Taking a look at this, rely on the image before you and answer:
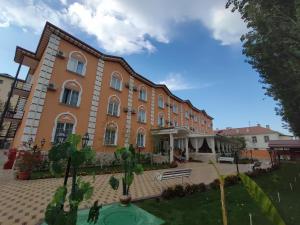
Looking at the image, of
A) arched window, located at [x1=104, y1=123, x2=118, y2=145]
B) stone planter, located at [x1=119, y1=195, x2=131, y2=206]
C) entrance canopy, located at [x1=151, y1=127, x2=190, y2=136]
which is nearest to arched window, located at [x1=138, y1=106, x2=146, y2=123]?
entrance canopy, located at [x1=151, y1=127, x2=190, y2=136]

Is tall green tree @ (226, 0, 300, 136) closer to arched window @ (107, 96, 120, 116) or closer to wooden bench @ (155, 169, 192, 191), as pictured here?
wooden bench @ (155, 169, 192, 191)

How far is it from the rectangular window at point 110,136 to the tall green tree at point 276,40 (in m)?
14.7

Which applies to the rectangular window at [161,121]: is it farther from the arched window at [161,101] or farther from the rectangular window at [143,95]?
the rectangular window at [143,95]

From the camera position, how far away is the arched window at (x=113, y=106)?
19.9 m

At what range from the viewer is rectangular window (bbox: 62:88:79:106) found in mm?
16281

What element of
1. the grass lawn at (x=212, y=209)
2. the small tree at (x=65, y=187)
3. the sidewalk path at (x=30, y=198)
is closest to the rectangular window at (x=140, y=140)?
the sidewalk path at (x=30, y=198)

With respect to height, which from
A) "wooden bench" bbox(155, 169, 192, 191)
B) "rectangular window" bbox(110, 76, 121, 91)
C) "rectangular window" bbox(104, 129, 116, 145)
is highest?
"rectangular window" bbox(110, 76, 121, 91)

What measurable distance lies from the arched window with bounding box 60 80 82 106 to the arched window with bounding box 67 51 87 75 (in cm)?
137

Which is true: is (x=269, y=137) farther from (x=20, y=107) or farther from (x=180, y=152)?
(x=20, y=107)

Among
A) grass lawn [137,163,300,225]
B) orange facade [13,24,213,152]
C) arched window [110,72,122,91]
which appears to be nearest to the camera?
grass lawn [137,163,300,225]

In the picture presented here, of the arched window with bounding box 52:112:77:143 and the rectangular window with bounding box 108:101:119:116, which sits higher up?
the rectangular window with bounding box 108:101:119:116

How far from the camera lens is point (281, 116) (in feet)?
55.3

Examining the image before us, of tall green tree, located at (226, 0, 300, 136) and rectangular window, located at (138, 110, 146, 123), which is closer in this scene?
tall green tree, located at (226, 0, 300, 136)

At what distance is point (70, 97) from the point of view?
1666 cm
